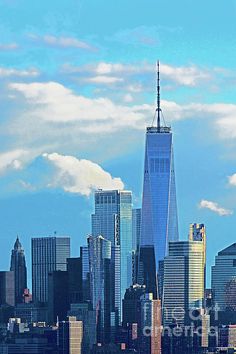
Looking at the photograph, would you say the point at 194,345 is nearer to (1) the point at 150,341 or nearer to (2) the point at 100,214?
(1) the point at 150,341

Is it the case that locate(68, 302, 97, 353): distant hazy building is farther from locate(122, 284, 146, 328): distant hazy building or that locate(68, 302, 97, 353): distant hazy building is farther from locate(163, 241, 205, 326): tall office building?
locate(163, 241, 205, 326): tall office building

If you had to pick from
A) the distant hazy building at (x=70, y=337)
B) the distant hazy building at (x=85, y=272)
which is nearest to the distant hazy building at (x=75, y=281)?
the distant hazy building at (x=85, y=272)

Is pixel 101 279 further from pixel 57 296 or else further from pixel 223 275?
pixel 223 275

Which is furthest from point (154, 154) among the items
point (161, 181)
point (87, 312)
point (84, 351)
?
point (84, 351)

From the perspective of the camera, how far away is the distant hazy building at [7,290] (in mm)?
91562

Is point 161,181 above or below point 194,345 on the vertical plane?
above

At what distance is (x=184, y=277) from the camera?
96062mm

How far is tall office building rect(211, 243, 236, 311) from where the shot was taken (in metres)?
95.2

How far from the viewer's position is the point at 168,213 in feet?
344

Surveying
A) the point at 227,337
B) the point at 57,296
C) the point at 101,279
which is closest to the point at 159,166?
the point at 101,279

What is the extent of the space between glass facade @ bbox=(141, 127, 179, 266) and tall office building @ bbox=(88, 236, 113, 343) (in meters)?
8.50

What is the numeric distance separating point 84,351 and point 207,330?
6.98m

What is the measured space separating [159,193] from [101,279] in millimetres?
15184

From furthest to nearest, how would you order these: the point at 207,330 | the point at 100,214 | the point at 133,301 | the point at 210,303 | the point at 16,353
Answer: the point at 100,214, the point at 210,303, the point at 133,301, the point at 207,330, the point at 16,353
